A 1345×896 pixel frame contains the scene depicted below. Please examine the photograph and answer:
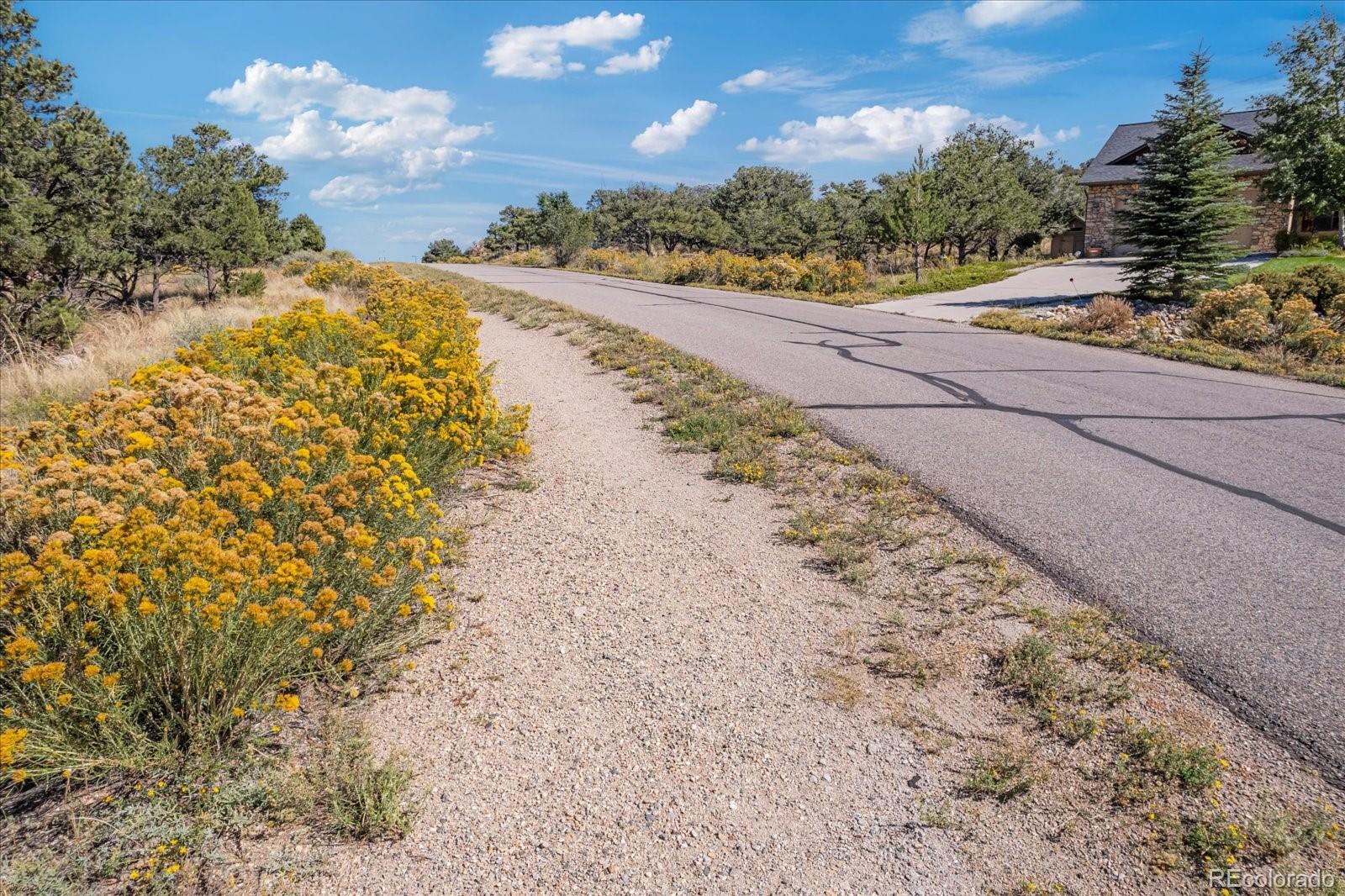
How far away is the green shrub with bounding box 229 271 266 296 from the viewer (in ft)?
79.4

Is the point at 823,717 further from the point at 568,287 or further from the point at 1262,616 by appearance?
the point at 568,287

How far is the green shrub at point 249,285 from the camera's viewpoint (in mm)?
24198

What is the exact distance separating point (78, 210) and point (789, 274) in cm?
2071

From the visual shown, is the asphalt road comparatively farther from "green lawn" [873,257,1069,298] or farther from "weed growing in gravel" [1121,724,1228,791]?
"green lawn" [873,257,1069,298]

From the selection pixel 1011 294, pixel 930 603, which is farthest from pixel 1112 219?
pixel 930 603

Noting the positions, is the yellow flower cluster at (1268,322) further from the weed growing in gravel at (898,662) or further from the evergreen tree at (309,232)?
the evergreen tree at (309,232)

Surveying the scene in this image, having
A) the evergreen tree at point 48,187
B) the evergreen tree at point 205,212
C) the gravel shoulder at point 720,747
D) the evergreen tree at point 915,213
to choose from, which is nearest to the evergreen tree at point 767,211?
the evergreen tree at point 915,213

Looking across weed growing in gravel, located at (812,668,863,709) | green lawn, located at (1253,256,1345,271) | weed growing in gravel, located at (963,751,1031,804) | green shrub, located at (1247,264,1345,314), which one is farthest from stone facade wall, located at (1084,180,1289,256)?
weed growing in gravel, located at (963,751,1031,804)

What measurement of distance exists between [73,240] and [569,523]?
18563mm

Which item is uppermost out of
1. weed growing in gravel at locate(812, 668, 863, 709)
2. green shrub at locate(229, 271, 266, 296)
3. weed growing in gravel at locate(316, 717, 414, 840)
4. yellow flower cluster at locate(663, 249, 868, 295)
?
green shrub at locate(229, 271, 266, 296)

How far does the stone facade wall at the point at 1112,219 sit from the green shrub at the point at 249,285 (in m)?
34.1

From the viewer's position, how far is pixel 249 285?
24359mm

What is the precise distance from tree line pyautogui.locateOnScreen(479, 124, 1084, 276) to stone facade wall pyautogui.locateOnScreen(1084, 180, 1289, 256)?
308 cm

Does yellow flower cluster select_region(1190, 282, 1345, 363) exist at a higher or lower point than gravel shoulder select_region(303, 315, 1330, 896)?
higher
